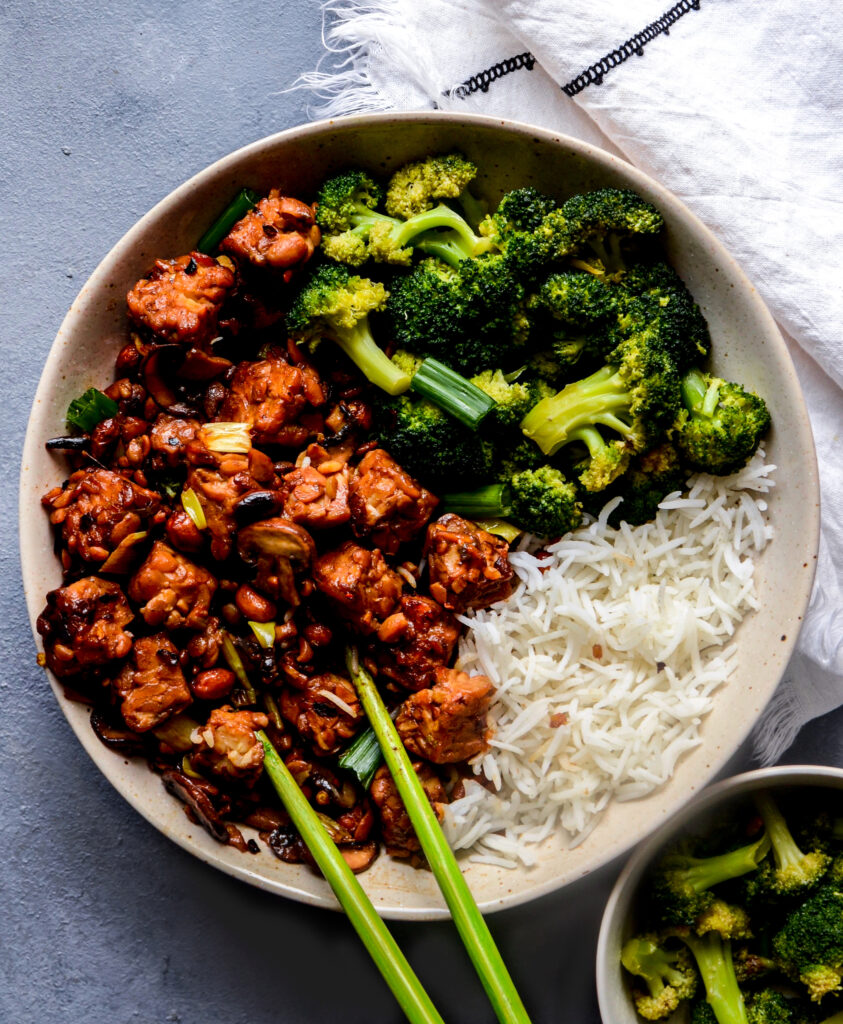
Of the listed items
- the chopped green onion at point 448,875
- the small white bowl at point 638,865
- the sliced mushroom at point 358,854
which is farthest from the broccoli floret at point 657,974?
the sliced mushroom at point 358,854

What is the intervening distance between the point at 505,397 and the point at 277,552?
0.91 metres

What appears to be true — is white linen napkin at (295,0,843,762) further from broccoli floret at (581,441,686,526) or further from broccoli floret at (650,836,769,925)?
broccoli floret at (581,441,686,526)

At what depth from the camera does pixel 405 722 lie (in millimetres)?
3010

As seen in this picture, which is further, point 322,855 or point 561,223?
point 561,223

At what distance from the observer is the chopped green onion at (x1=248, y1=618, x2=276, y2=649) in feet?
9.70

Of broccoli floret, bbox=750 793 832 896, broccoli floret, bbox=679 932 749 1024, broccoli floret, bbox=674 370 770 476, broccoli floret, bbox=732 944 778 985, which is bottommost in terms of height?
broccoli floret, bbox=732 944 778 985

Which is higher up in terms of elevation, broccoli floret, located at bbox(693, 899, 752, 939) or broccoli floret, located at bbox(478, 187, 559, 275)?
broccoli floret, located at bbox(478, 187, 559, 275)

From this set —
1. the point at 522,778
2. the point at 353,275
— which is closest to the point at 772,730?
the point at 522,778

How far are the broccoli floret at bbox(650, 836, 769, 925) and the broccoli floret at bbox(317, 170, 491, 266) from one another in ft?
7.50

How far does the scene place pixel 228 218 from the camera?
3.07 metres

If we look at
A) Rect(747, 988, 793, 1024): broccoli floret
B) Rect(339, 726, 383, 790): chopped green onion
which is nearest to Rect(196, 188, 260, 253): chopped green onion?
Rect(339, 726, 383, 790): chopped green onion

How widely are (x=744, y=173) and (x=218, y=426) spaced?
6.74 ft

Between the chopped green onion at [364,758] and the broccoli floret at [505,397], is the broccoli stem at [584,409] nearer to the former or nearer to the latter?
the broccoli floret at [505,397]

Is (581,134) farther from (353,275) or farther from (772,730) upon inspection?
(772,730)
